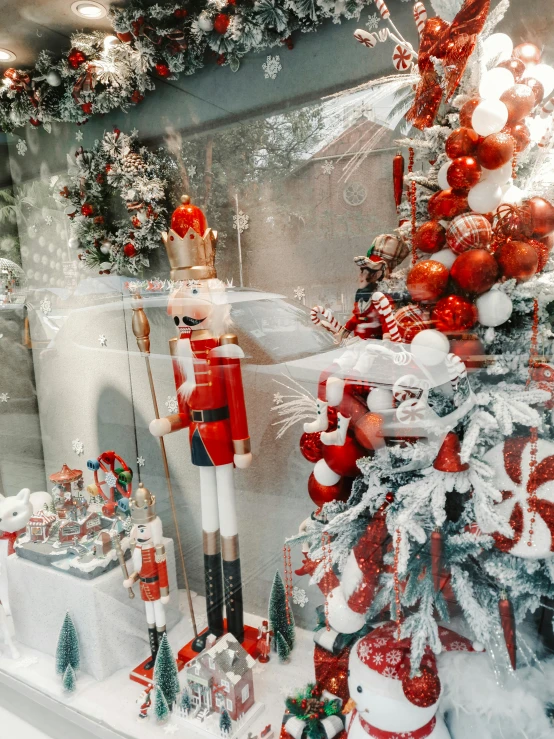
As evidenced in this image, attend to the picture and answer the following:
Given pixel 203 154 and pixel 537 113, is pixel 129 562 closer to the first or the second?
pixel 203 154

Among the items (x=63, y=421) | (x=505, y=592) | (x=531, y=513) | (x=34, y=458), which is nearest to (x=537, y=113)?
(x=531, y=513)

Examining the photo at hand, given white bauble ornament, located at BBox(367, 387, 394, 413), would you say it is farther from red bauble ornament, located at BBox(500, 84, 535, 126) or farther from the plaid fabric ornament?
red bauble ornament, located at BBox(500, 84, 535, 126)

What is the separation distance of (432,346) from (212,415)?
2.21 ft

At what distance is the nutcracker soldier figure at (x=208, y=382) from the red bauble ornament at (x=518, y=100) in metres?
0.77

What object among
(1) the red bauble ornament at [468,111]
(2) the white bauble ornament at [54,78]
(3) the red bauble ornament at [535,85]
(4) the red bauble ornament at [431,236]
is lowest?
(4) the red bauble ornament at [431,236]

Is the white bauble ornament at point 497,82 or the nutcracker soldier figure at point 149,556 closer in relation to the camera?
the white bauble ornament at point 497,82

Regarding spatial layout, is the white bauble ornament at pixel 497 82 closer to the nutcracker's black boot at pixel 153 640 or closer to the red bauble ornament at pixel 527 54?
the red bauble ornament at pixel 527 54

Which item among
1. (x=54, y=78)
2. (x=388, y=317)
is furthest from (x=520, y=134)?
(x=54, y=78)

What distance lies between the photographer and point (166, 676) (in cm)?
154

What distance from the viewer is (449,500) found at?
107 centimetres

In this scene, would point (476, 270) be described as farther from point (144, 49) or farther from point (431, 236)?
point (144, 49)

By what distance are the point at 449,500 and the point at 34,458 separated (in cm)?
197

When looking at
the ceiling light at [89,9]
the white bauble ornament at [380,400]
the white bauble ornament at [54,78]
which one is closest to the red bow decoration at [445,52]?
the white bauble ornament at [380,400]

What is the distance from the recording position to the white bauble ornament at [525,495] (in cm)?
98
